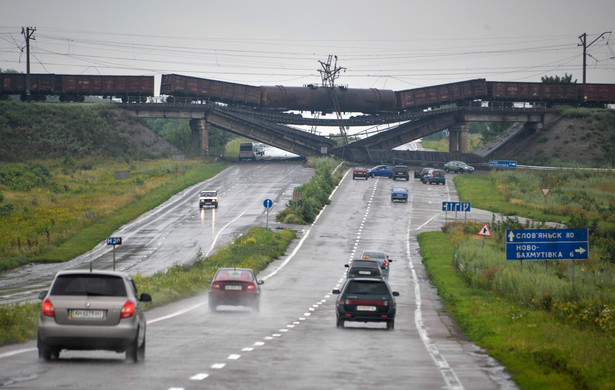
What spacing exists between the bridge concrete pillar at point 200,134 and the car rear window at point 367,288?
93503 millimetres

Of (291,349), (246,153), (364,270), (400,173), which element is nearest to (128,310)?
(291,349)

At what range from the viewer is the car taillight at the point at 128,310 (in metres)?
15.5

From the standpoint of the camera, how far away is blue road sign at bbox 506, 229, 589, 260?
31141 millimetres

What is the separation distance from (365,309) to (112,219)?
52052mm

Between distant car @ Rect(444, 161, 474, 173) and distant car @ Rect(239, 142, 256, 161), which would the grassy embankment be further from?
distant car @ Rect(239, 142, 256, 161)

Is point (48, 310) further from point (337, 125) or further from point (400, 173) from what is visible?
point (337, 125)

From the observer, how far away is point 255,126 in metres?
116

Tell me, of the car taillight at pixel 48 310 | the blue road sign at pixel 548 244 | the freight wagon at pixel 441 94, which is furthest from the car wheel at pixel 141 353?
the freight wagon at pixel 441 94

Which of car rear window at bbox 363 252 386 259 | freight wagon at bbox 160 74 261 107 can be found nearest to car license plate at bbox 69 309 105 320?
car rear window at bbox 363 252 386 259

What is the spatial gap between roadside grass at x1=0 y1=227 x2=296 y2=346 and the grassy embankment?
32.1 ft

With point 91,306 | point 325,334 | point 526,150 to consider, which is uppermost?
point 526,150

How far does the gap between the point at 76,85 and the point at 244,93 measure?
21.4 metres

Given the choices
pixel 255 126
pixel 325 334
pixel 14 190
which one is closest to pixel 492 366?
pixel 325 334

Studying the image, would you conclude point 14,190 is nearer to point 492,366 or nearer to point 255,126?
point 255,126
